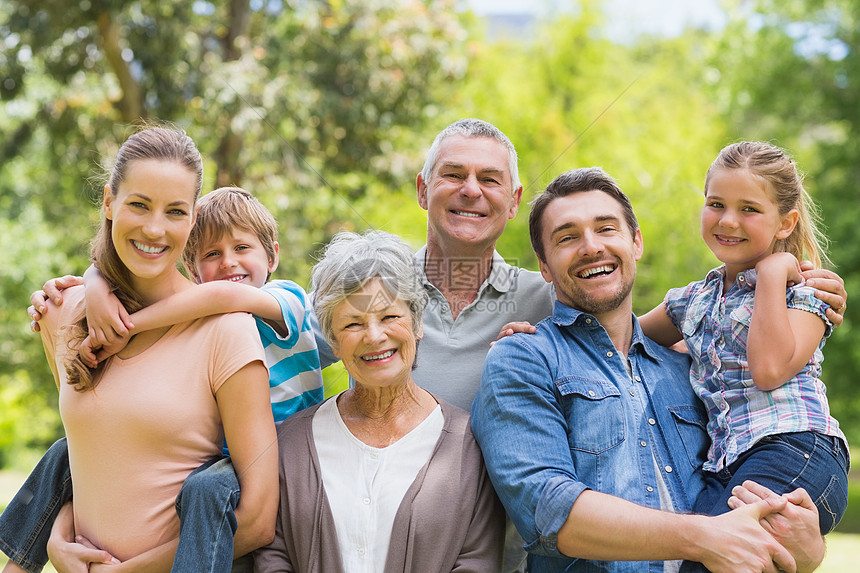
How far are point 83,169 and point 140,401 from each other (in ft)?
29.1

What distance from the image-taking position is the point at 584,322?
2.77 meters

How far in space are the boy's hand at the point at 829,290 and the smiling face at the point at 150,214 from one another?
6.51 feet

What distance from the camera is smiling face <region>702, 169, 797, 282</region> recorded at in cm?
267

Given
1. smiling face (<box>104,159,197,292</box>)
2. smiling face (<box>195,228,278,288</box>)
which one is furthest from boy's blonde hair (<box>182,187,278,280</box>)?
smiling face (<box>104,159,197,292</box>)

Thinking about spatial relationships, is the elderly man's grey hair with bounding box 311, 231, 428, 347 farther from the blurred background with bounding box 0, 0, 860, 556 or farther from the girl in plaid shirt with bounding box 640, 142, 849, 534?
the blurred background with bounding box 0, 0, 860, 556

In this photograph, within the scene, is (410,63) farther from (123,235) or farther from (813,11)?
(123,235)

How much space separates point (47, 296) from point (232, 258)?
0.64 metres

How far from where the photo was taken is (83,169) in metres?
10.2

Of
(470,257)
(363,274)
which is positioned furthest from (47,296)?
(470,257)

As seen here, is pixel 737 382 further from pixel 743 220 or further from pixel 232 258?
pixel 232 258

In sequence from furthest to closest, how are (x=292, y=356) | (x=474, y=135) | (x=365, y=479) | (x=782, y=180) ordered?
(x=474, y=135)
(x=292, y=356)
(x=782, y=180)
(x=365, y=479)

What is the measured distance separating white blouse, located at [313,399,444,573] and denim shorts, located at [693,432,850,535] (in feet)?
2.98

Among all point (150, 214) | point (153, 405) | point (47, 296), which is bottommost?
point (153, 405)

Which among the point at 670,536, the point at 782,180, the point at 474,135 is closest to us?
the point at 670,536
